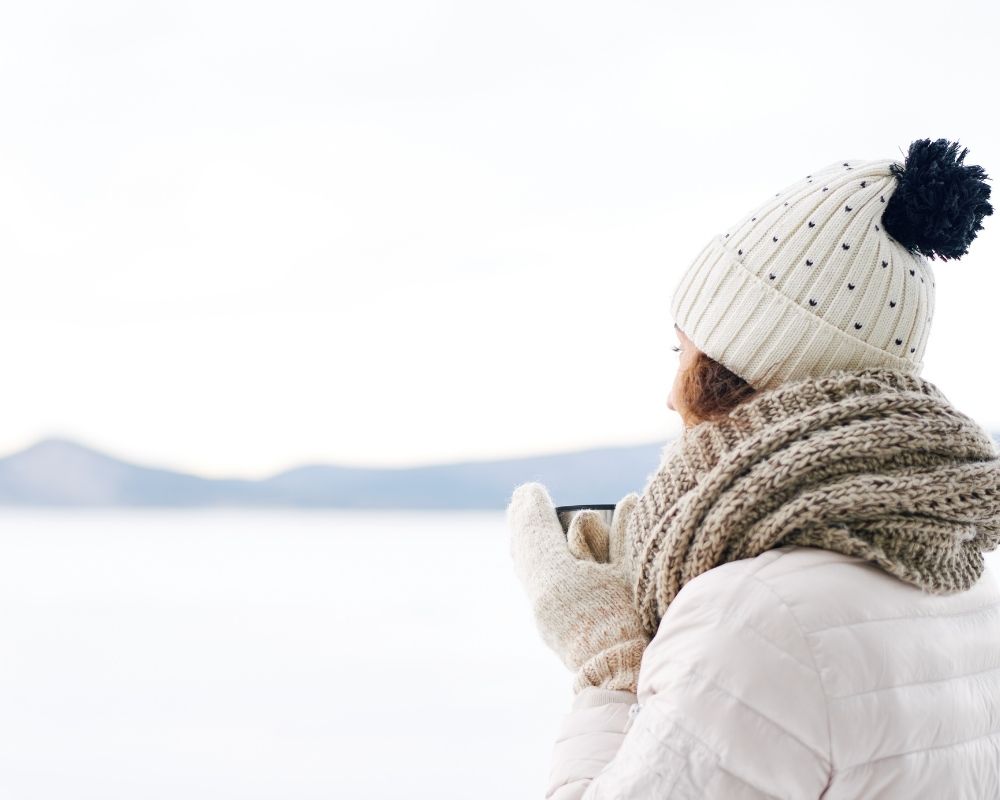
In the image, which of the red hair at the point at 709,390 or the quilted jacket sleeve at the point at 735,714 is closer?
the quilted jacket sleeve at the point at 735,714

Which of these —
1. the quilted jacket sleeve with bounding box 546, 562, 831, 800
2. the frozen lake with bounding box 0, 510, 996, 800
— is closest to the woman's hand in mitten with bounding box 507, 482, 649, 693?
the quilted jacket sleeve with bounding box 546, 562, 831, 800

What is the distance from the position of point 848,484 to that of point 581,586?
0.24 metres

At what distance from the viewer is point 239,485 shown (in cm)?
218

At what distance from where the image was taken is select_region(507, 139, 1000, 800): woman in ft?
1.87

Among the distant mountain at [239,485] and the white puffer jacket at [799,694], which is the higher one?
the white puffer jacket at [799,694]

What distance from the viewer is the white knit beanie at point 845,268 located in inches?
28.7

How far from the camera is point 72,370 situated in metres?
2.13

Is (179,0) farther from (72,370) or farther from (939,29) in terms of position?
(939,29)

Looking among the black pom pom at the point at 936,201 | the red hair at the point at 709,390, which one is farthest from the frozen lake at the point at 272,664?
the black pom pom at the point at 936,201

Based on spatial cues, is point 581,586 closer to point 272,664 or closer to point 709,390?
point 709,390

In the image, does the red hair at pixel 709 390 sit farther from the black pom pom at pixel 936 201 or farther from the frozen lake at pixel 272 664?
the frozen lake at pixel 272 664

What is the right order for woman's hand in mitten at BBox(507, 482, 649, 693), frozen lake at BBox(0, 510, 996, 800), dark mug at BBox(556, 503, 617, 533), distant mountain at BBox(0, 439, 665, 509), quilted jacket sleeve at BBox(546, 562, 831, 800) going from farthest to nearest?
1. distant mountain at BBox(0, 439, 665, 509)
2. frozen lake at BBox(0, 510, 996, 800)
3. dark mug at BBox(556, 503, 617, 533)
4. woman's hand in mitten at BBox(507, 482, 649, 693)
5. quilted jacket sleeve at BBox(546, 562, 831, 800)

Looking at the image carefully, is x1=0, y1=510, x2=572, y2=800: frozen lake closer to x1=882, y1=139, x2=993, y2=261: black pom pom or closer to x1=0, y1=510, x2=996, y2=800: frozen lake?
x1=0, y1=510, x2=996, y2=800: frozen lake

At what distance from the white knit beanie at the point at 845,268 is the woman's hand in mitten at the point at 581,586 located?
188mm
